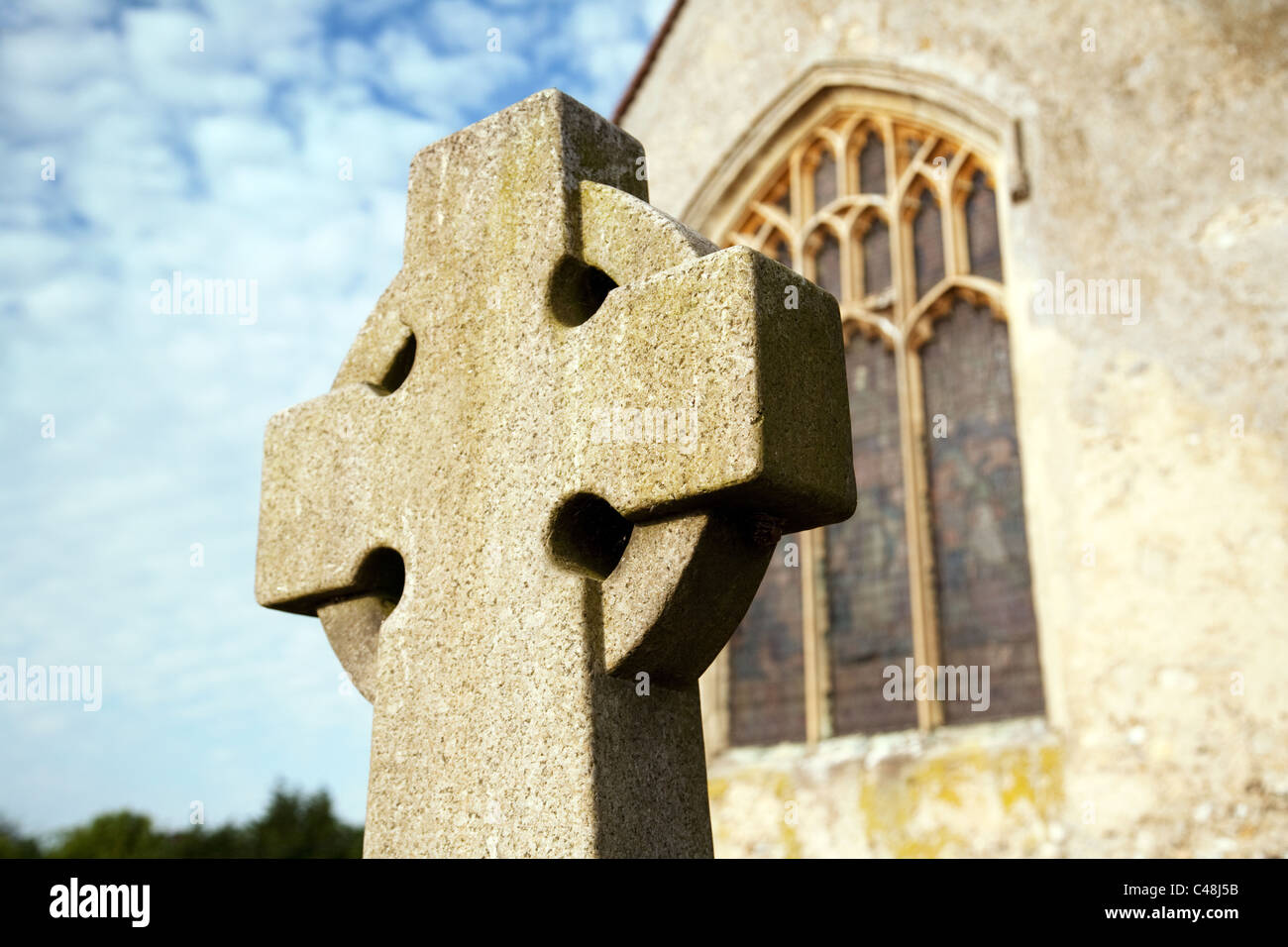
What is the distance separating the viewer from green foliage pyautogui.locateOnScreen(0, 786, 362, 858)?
8.84 metres

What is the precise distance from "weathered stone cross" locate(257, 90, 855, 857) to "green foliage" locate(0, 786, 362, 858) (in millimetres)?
7378

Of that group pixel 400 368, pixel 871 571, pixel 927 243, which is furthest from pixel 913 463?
pixel 400 368

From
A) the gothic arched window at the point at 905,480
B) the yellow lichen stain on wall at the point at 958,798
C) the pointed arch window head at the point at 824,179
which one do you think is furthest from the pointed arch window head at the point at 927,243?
the yellow lichen stain on wall at the point at 958,798

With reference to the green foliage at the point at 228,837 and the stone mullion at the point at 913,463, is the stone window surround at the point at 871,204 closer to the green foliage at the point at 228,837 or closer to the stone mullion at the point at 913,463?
the stone mullion at the point at 913,463

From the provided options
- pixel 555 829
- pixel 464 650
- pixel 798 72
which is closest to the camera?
pixel 555 829

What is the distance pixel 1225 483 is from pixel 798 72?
3.56 metres

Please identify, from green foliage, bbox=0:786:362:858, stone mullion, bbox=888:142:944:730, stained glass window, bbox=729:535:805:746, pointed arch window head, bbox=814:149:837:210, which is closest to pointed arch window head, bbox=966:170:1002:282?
stone mullion, bbox=888:142:944:730

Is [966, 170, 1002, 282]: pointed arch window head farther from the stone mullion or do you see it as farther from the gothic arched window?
the stone mullion

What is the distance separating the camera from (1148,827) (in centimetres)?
479

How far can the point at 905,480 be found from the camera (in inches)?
247

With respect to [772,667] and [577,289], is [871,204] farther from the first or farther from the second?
[577,289]

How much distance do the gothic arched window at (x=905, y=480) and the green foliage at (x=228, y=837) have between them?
4569 mm

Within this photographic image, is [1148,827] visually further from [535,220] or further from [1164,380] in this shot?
[535,220]
